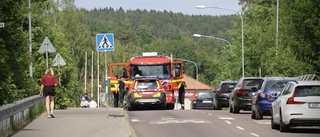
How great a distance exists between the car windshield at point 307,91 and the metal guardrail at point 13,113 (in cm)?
782

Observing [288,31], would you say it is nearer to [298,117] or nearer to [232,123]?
[232,123]

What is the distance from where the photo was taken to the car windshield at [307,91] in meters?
24.2

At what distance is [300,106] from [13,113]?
7.85 metres

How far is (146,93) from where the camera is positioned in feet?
137

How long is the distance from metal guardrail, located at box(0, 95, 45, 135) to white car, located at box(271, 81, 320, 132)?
7.45 metres

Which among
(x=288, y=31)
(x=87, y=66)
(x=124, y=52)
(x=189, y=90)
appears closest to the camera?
(x=288, y=31)

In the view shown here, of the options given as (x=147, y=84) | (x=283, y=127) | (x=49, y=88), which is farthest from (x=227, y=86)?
(x=283, y=127)

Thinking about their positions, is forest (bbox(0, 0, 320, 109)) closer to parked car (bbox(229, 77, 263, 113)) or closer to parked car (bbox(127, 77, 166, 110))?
parked car (bbox(127, 77, 166, 110))

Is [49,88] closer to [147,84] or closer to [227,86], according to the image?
[147,84]

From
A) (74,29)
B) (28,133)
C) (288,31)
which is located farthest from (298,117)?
(74,29)

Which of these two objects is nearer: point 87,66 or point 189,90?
point 87,66

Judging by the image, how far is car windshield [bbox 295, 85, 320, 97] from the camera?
79.3ft

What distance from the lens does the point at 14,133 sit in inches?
899

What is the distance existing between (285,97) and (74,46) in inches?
3569
